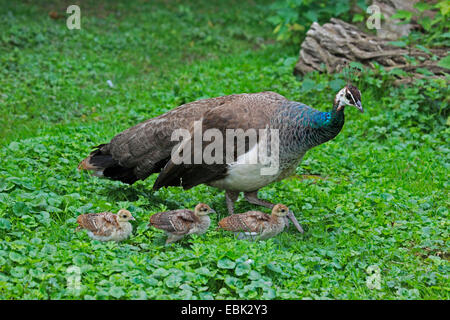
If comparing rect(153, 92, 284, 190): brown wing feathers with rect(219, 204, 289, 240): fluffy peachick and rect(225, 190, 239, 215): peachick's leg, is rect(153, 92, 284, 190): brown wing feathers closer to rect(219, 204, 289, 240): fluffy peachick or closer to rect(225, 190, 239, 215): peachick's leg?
rect(225, 190, 239, 215): peachick's leg

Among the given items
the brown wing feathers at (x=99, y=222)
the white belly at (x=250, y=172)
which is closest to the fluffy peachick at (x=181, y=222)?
the brown wing feathers at (x=99, y=222)

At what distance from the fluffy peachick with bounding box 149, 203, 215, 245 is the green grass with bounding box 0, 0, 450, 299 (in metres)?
0.11

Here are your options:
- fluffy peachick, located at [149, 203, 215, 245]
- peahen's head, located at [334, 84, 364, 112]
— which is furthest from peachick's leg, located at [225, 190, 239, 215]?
peahen's head, located at [334, 84, 364, 112]

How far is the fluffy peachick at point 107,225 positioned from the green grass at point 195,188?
4.8 inches

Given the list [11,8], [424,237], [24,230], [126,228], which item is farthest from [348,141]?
[11,8]

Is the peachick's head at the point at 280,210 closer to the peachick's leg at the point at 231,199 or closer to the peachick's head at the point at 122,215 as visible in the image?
the peachick's leg at the point at 231,199

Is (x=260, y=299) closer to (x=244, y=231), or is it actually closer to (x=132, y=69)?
(x=244, y=231)

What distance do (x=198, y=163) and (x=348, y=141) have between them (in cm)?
290

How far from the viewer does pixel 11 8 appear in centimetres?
1190

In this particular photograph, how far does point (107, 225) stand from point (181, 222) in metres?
0.58

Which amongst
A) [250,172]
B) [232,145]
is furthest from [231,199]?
[232,145]

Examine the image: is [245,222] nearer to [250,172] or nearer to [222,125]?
[250,172]

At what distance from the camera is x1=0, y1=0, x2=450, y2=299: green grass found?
14.5ft

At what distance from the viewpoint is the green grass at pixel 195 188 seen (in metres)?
4.43
